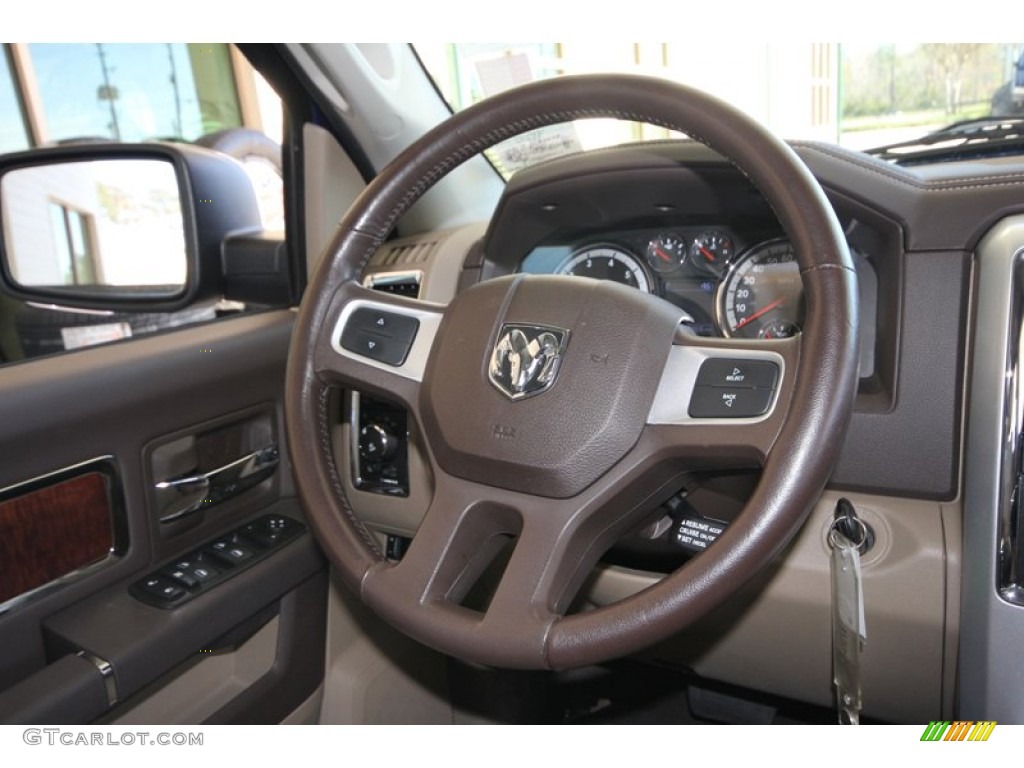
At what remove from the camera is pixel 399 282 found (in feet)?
4.77

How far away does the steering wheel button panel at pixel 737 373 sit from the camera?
0.84 meters

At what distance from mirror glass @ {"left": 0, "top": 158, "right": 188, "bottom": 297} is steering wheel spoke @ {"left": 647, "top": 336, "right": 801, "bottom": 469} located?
115 cm

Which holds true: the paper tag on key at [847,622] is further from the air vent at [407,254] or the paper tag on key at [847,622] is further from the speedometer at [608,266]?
the air vent at [407,254]

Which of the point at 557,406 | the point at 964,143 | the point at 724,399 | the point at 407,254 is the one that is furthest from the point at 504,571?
the point at 964,143

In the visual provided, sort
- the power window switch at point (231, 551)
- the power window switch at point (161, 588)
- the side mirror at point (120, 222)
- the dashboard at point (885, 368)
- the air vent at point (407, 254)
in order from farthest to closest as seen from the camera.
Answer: the side mirror at point (120, 222) → the air vent at point (407, 254) → the power window switch at point (231, 551) → the power window switch at point (161, 588) → the dashboard at point (885, 368)

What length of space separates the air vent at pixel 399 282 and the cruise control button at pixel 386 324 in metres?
0.35

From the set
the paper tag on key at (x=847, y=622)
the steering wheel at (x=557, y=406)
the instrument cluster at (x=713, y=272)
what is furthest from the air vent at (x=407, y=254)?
the paper tag on key at (x=847, y=622)

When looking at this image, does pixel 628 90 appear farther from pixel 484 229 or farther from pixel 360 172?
pixel 360 172

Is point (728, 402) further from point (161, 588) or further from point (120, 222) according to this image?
point (120, 222)

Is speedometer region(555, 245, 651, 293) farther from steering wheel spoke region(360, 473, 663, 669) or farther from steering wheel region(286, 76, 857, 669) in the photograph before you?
steering wheel spoke region(360, 473, 663, 669)

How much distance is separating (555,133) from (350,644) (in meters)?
1.06

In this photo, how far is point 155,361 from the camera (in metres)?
1.27

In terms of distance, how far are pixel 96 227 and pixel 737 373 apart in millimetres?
1738

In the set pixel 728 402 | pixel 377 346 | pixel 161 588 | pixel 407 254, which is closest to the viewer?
pixel 728 402
